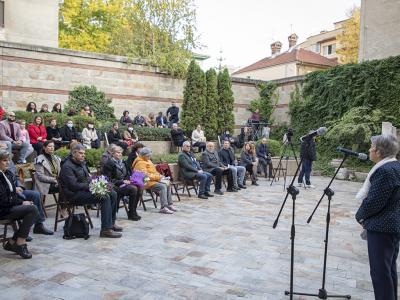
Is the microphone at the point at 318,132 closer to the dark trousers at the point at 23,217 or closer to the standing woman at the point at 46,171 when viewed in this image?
the dark trousers at the point at 23,217

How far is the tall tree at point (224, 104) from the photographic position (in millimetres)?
18031

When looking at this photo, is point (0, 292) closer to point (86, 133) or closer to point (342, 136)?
point (86, 133)

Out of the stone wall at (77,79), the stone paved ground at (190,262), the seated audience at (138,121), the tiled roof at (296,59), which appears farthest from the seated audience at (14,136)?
the tiled roof at (296,59)

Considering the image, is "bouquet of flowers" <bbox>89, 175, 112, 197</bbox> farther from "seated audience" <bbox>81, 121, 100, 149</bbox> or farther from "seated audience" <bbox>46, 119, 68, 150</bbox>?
"seated audience" <bbox>81, 121, 100, 149</bbox>

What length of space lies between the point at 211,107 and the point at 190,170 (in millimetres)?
7914

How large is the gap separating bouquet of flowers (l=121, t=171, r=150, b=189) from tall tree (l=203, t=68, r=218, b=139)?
954cm

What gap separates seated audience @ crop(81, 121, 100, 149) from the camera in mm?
11875

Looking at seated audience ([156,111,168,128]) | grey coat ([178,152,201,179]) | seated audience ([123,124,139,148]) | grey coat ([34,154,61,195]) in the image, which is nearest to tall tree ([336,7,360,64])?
seated audience ([156,111,168,128])

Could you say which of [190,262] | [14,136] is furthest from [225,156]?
[190,262]

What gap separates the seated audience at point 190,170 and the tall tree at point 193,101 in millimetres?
6545

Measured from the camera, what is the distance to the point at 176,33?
65.1 feet

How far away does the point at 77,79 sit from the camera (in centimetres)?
1584

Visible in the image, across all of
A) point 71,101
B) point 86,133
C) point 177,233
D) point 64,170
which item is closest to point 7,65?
point 71,101

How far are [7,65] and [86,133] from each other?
16.3 feet
